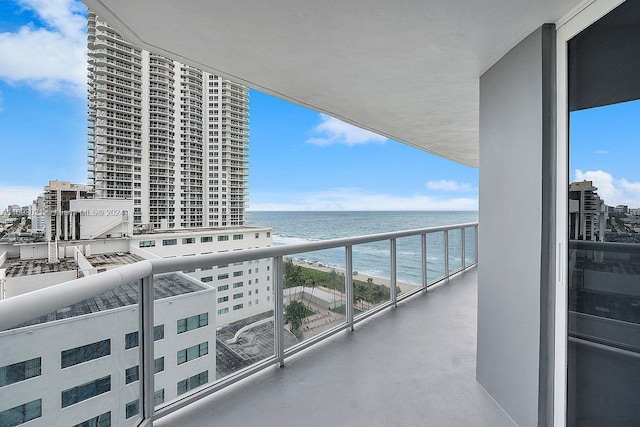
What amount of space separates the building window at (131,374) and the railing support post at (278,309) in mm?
1151

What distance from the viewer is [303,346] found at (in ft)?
10.0

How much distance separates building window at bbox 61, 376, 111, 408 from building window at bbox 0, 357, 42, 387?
0.21 m

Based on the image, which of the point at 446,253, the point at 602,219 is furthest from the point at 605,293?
the point at 446,253

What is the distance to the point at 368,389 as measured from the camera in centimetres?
244

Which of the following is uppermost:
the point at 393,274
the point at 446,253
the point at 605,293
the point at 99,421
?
the point at 605,293

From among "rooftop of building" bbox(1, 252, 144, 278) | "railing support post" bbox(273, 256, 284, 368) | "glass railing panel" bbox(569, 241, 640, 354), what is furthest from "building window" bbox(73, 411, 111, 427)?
"rooftop of building" bbox(1, 252, 144, 278)

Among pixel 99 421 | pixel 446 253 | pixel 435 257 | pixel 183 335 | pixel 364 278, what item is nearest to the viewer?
pixel 99 421

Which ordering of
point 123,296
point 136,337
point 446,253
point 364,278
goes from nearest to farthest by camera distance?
1. point 123,296
2. point 136,337
3. point 364,278
4. point 446,253

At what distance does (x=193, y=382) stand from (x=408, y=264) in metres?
3.50

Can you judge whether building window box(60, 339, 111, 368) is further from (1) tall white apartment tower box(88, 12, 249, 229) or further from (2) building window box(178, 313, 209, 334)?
(1) tall white apartment tower box(88, 12, 249, 229)

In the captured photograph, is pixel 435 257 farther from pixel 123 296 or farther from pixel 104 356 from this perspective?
pixel 104 356

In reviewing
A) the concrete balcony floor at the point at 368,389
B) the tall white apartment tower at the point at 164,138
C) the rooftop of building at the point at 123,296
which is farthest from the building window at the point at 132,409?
the tall white apartment tower at the point at 164,138

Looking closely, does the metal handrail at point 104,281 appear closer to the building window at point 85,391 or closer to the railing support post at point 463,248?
the building window at point 85,391

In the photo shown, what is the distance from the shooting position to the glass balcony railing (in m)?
1.14
